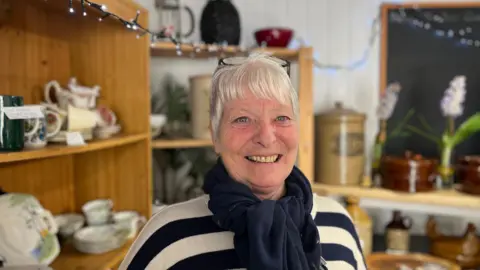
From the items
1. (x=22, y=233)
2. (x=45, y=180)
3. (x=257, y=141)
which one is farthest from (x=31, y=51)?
(x=257, y=141)

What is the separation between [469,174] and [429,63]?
574 mm

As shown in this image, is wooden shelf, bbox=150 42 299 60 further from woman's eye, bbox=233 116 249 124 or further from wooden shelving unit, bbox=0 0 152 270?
woman's eye, bbox=233 116 249 124

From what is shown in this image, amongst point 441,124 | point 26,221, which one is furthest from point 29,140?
point 441,124

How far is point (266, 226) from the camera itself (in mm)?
867

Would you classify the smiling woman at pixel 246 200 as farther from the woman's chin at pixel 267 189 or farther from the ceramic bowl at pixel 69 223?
the ceramic bowl at pixel 69 223

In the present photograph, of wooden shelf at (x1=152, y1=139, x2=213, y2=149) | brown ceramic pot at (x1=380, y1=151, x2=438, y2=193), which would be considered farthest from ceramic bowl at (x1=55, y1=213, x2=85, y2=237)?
brown ceramic pot at (x1=380, y1=151, x2=438, y2=193)

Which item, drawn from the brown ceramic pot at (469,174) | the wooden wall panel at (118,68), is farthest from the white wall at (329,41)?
the wooden wall panel at (118,68)

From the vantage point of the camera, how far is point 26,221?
1053 mm

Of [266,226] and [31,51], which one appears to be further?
[31,51]

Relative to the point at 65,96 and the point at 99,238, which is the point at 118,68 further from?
the point at 99,238

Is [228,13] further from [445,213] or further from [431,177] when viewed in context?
[445,213]

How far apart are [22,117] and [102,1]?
0.45 metres

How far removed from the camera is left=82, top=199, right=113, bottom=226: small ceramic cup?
1.47 meters

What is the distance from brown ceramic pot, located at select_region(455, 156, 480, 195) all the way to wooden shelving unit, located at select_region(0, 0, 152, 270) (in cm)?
125
